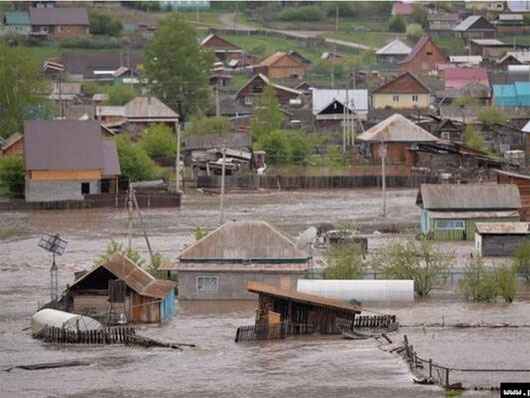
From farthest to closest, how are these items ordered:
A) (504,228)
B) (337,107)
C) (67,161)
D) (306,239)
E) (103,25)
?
1. (103,25)
2. (337,107)
3. (67,161)
4. (504,228)
5. (306,239)

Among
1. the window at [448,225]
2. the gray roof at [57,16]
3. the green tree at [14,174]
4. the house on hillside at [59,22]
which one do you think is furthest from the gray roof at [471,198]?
the gray roof at [57,16]

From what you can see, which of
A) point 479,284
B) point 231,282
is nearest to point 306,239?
point 231,282

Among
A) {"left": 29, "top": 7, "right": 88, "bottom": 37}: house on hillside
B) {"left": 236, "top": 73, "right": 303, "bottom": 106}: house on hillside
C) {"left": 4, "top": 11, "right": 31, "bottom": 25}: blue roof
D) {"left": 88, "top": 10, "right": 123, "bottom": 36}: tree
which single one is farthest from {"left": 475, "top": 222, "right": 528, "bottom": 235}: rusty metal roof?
{"left": 4, "top": 11, "right": 31, "bottom": 25}: blue roof

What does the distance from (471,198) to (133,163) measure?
14797 millimetres

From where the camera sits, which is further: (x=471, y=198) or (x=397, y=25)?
(x=397, y=25)

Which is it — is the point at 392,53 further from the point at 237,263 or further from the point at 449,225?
the point at 237,263

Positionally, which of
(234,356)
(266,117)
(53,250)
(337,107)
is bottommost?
(234,356)

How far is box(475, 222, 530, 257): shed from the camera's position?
4300 centimetres

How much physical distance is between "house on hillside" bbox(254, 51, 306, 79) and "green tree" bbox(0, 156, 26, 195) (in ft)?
104

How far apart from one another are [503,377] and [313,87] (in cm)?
5440

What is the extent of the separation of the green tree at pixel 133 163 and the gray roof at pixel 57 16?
37.6 meters

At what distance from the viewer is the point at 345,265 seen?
39.1 meters

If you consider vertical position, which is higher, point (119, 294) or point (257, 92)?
point (257, 92)

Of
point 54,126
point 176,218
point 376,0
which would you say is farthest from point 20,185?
point 376,0
